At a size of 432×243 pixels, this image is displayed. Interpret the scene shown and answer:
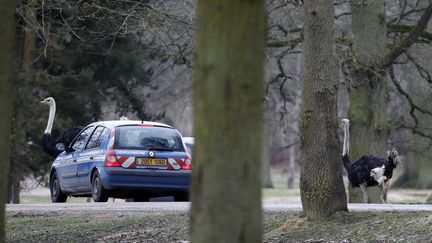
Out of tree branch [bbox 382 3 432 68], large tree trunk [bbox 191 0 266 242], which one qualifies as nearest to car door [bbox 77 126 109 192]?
tree branch [bbox 382 3 432 68]

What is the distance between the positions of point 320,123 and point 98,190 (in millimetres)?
7570

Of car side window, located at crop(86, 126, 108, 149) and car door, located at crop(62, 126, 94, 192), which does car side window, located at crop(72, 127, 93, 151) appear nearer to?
car door, located at crop(62, 126, 94, 192)

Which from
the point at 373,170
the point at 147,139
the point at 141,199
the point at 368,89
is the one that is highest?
the point at 368,89

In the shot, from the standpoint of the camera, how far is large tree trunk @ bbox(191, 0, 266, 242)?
6.59m

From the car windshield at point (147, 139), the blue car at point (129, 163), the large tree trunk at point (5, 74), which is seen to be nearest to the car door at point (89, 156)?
the blue car at point (129, 163)

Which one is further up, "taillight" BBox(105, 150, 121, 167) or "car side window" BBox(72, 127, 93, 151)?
"car side window" BBox(72, 127, 93, 151)

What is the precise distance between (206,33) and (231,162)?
86cm

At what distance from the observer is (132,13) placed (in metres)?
18.4

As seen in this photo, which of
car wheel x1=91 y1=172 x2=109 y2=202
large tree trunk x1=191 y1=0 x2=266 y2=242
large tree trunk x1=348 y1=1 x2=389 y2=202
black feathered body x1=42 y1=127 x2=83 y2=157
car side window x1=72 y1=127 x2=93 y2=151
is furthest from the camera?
large tree trunk x1=348 y1=1 x2=389 y2=202

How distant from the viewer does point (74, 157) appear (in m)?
21.5

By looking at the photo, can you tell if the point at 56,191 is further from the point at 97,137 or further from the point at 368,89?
the point at 368,89

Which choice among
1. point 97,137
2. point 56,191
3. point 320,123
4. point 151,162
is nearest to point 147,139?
point 151,162

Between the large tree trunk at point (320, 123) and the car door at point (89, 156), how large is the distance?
7.18 m

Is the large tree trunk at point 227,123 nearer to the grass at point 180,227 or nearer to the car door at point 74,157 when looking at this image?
the grass at point 180,227
